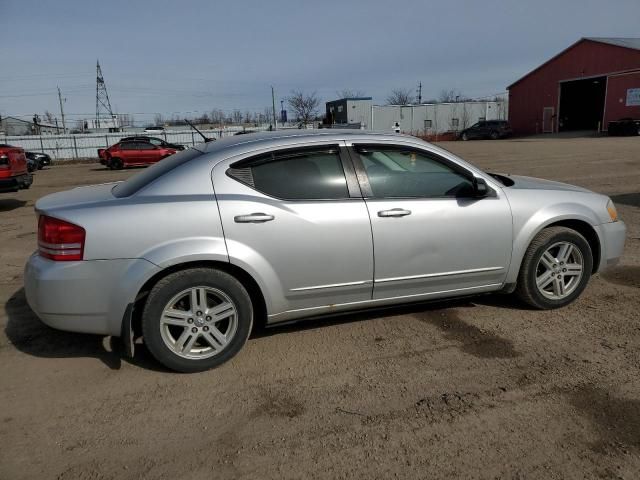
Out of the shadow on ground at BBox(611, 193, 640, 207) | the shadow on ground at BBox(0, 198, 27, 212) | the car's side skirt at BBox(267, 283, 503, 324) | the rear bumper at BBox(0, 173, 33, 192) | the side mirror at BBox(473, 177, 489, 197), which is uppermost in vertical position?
the side mirror at BBox(473, 177, 489, 197)

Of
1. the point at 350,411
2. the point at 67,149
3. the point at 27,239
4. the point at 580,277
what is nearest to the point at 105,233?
the point at 350,411

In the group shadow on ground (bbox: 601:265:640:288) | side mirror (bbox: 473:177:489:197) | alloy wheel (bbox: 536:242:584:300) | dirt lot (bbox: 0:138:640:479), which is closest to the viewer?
dirt lot (bbox: 0:138:640:479)

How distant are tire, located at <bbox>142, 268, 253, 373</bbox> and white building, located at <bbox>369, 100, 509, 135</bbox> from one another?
53.8 m

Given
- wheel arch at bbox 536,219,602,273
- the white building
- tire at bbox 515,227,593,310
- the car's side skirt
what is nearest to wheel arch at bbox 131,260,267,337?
the car's side skirt

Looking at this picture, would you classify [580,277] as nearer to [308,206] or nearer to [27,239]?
[308,206]

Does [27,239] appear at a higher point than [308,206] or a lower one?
lower

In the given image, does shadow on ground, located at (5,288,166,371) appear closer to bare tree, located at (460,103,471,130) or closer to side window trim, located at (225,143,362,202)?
side window trim, located at (225,143,362,202)

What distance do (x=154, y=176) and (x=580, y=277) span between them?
370cm

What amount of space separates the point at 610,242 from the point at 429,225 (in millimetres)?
1883

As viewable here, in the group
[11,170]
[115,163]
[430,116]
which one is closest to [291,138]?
[11,170]

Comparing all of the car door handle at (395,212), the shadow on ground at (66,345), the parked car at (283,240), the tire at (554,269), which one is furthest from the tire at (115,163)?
the tire at (554,269)

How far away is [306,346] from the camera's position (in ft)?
12.6

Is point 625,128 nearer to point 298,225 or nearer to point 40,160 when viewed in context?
point 40,160

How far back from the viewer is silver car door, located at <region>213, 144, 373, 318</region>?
3.43m
